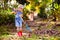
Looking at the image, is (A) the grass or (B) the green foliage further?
(B) the green foliage

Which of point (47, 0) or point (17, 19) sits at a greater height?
point (47, 0)

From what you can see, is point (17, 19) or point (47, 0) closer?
point (47, 0)

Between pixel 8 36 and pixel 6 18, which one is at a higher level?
pixel 6 18

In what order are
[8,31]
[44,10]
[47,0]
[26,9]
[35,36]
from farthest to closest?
[44,10] → [26,9] → [8,31] → [35,36] → [47,0]

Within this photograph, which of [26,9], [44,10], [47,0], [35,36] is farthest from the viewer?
[44,10]

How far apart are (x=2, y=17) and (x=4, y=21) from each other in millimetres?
320

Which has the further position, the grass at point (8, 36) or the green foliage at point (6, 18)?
the green foliage at point (6, 18)

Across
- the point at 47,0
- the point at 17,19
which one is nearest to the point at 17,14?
the point at 17,19

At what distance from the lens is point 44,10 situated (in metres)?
12.3

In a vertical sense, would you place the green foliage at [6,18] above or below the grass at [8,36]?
above

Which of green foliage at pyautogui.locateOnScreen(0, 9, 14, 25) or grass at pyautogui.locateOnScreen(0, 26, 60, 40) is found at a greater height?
green foliage at pyautogui.locateOnScreen(0, 9, 14, 25)

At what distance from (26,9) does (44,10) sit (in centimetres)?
128

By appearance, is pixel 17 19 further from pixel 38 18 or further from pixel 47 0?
pixel 38 18

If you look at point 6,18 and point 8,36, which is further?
point 6,18
